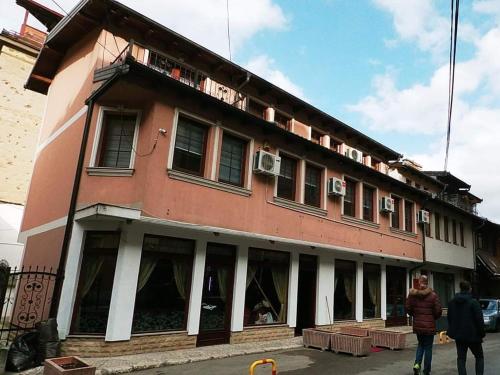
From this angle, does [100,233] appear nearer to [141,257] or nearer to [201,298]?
[141,257]

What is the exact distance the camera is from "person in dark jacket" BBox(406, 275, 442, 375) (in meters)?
7.66

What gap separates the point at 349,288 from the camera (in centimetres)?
1580

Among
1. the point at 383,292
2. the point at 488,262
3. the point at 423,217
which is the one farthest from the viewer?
the point at 488,262

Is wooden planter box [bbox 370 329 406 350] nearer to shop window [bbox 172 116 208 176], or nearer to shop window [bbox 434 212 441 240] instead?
shop window [bbox 172 116 208 176]

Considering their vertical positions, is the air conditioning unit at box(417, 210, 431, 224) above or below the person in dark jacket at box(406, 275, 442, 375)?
above

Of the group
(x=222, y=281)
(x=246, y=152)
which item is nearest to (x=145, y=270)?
(x=222, y=281)

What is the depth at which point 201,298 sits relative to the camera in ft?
34.9

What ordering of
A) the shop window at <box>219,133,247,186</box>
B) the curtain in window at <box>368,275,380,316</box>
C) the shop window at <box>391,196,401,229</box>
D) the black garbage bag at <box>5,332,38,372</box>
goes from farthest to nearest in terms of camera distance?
the shop window at <box>391,196,401,229</box> → the curtain in window at <box>368,275,380,316</box> → the shop window at <box>219,133,247,186</box> → the black garbage bag at <box>5,332,38,372</box>

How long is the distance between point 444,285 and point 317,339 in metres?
15.1

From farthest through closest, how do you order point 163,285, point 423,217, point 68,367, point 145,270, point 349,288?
point 423,217 < point 349,288 < point 163,285 < point 145,270 < point 68,367

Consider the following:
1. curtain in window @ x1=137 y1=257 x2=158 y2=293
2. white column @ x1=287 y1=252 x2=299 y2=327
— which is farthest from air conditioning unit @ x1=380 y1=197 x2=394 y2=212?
curtain in window @ x1=137 y1=257 x2=158 y2=293

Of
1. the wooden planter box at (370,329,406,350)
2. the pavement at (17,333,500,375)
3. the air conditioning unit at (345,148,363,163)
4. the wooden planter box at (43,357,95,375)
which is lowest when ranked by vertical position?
the pavement at (17,333,500,375)

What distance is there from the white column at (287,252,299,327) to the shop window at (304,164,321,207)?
2067 mm

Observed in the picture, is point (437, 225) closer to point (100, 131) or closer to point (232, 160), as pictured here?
point (232, 160)
